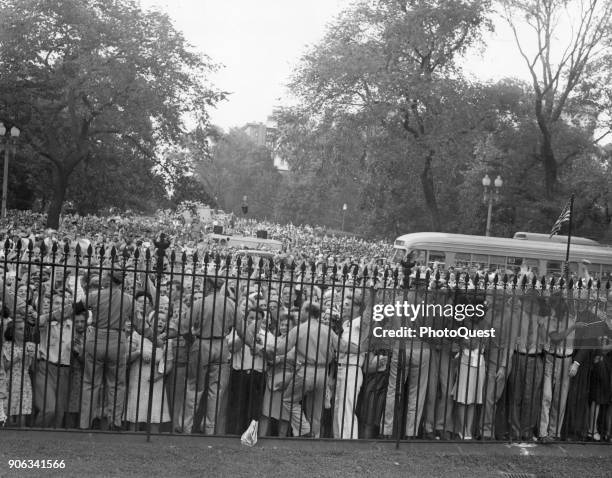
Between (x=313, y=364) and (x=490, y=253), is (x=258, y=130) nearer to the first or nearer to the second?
(x=490, y=253)

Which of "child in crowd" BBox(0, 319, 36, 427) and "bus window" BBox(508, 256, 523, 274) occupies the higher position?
"bus window" BBox(508, 256, 523, 274)

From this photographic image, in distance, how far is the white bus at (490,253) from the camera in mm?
23953

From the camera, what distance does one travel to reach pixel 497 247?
24266 millimetres

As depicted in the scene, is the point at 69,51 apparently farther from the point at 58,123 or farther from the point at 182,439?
the point at 182,439

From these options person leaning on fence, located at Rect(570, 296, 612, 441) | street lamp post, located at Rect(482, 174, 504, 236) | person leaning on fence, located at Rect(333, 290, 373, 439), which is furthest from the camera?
street lamp post, located at Rect(482, 174, 504, 236)

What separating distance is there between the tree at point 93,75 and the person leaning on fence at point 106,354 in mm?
22941

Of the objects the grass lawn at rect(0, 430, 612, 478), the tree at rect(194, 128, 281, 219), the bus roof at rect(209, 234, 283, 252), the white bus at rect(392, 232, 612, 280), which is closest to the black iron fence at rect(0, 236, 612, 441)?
the grass lawn at rect(0, 430, 612, 478)

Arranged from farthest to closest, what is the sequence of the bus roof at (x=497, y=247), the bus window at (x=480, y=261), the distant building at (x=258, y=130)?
1. the distant building at (x=258, y=130)
2. the bus roof at (x=497, y=247)
3. the bus window at (x=480, y=261)

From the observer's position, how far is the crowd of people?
7184mm

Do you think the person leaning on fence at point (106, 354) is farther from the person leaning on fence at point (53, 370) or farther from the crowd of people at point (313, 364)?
the person leaning on fence at point (53, 370)

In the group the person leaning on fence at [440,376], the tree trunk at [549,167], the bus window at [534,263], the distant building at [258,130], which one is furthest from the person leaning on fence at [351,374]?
the distant building at [258,130]

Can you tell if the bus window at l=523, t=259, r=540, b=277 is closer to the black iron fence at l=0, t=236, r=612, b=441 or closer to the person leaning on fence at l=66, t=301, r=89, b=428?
the black iron fence at l=0, t=236, r=612, b=441

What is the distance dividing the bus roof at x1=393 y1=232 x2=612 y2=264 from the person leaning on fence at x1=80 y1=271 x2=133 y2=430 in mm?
17776

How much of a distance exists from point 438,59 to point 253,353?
93.9 ft
